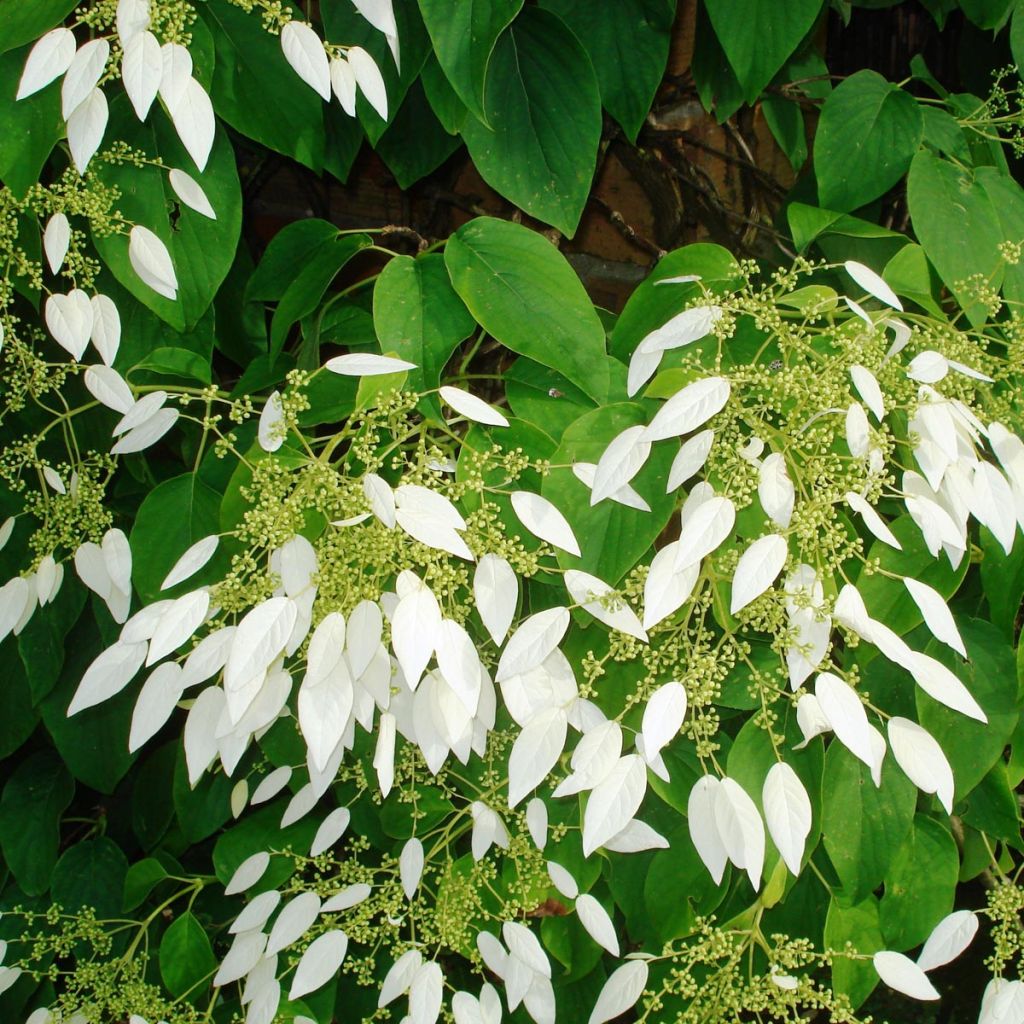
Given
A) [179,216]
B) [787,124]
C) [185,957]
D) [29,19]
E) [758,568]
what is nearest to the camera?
[758,568]

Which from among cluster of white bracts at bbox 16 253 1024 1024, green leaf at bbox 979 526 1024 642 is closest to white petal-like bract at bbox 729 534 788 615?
cluster of white bracts at bbox 16 253 1024 1024

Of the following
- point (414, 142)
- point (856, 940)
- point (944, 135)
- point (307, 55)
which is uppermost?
point (307, 55)

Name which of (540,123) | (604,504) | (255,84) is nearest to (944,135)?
(540,123)

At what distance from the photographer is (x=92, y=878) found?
3.51ft

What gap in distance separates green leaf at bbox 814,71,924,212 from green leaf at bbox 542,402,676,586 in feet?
0.95

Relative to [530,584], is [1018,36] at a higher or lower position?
higher

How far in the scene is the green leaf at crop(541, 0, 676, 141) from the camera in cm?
89

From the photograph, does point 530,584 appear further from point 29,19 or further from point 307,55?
point 29,19

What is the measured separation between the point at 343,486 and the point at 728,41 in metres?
0.44

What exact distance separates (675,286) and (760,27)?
20cm

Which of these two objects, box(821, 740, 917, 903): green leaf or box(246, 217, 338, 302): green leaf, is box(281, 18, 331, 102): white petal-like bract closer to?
box(246, 217, 338, 302): green leaf

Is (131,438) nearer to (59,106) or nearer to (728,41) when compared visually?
(59,106)

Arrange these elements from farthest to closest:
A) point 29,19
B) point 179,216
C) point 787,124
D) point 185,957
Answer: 1. point 787,124
2. point 185,957
3. point 179,216
4. point 29,19

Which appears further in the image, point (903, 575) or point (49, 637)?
point (49, 637)
